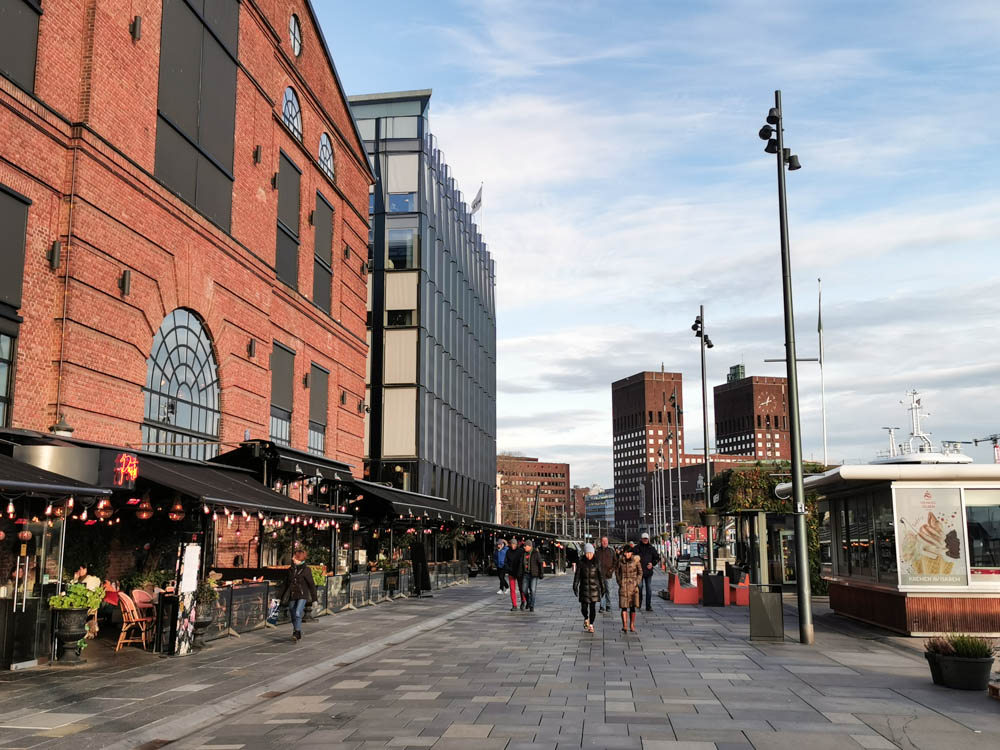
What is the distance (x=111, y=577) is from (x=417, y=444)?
1169 inches

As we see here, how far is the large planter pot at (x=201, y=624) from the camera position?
15062mm

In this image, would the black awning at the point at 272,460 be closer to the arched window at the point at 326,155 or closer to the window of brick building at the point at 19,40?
the window of brick building at the point at 19,40

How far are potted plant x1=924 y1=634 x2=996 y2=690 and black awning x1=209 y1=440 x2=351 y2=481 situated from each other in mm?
14111

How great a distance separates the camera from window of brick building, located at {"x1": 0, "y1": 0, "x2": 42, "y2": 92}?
15.0 m

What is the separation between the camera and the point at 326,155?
105 feet

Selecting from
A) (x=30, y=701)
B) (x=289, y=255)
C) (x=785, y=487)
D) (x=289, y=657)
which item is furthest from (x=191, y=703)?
(x=289, y=255)

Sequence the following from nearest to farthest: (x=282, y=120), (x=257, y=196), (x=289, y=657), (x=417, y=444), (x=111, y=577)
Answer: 1. (x=289, y=657)
2. (x=111, y=577)
3. (x=257, y=196)
4. (x=282, y=120)
5. (x=417, y=444)

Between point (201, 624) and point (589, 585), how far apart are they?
24.2ft

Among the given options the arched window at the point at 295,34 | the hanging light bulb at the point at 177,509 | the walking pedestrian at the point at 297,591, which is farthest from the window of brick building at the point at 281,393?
→ the walking pedestrian at the point at 297,591

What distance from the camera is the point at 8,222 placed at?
14930 millimetres

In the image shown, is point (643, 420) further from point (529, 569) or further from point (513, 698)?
point (513, 698)

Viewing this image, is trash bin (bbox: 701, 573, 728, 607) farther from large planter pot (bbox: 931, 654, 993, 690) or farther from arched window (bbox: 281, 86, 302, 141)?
arched window (bbox: 281, 86, 302, 141)

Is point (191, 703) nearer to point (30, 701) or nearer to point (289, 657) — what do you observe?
point (30, 701)

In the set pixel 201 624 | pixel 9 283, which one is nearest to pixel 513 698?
pixel 201 624
